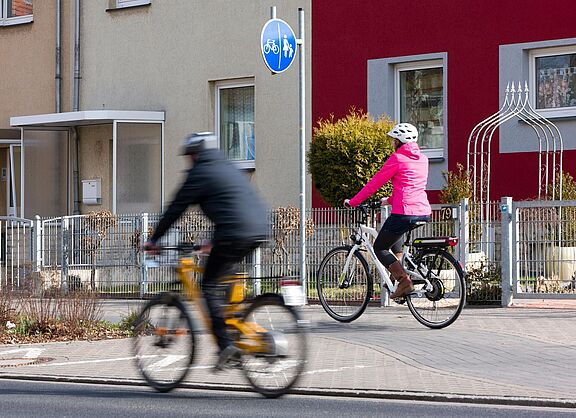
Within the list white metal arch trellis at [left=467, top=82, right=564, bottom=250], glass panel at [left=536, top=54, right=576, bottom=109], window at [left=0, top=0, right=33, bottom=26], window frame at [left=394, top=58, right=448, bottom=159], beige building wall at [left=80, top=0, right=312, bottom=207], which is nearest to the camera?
white metal arch trellis at [left=467, top=82, right=564, bottom=250]

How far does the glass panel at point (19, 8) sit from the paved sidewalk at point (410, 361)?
1516 centimetres

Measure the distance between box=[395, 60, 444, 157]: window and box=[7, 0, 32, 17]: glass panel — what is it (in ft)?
29.7

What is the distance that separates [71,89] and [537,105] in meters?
10.3

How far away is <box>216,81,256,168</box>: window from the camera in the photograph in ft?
77.6

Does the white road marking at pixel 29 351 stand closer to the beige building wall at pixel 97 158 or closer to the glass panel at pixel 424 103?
the glass panel at pixel 424 103

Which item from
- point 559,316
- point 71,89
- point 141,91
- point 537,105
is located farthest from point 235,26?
point 559,316

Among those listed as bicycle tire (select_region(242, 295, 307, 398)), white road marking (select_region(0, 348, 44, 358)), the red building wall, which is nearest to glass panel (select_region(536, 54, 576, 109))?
the red building wall

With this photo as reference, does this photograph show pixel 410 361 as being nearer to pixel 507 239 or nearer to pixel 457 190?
pixel 507 239

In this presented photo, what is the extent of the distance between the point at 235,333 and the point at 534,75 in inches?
492

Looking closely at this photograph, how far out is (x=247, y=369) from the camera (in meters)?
8.58

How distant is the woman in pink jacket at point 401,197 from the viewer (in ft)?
40.0

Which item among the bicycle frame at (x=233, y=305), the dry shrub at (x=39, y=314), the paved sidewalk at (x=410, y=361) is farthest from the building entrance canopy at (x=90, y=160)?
the bicycle frame at (x=233, y=305)

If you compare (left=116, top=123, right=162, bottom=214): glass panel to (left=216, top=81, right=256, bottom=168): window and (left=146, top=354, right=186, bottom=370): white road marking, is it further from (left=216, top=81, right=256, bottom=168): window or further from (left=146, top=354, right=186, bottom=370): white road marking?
(left=146, top=354, right=186, bottom=370): white road marking

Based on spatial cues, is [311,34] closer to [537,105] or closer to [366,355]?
[537,105]
